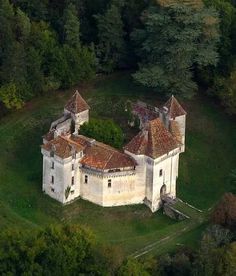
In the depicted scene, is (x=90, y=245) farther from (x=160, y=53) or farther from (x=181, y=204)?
(x=160, y=53)

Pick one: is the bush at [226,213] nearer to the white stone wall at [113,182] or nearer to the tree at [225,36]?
the white stone wall at [113,182]

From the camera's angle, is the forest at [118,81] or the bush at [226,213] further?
the forest at [118,81]

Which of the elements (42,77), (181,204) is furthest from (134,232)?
(42,77)

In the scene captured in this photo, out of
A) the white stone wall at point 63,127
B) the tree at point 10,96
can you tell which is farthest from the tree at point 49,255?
the tree at point 10,96

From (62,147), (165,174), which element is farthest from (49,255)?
(165,174)

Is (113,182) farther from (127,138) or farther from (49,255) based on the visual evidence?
(49,255)

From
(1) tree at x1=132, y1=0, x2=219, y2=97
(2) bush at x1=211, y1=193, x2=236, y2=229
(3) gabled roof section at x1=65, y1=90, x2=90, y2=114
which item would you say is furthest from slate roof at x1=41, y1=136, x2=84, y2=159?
(1) tree at x1=132, y1=0, x2=219, y2=97
